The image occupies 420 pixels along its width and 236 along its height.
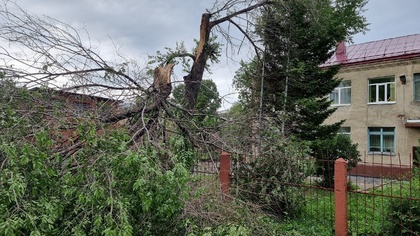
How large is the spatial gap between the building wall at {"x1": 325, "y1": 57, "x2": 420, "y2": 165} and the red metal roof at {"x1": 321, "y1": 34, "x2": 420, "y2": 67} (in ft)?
0.87

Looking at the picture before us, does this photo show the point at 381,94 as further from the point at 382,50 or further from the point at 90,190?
the point at 90,190

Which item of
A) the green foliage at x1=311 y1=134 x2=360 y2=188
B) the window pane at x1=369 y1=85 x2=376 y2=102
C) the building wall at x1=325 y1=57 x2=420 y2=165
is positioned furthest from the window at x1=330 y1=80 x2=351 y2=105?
the green foliage at x1=311 y1=134 x2=360 y2=188

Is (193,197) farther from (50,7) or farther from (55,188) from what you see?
(50,7)

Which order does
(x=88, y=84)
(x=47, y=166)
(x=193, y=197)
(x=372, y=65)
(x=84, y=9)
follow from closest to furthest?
(x=47, y=166)
(x=193, y=197)
(x=88, y=84)
(x=84, y=9)
(x=372, y=65)

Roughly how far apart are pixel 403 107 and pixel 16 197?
14.7 meters

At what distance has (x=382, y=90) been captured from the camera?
565 inches

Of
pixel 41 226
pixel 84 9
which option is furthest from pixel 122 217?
pixel 84 9

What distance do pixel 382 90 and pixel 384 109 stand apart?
0.90 m

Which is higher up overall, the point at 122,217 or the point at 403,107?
the point at 403,107

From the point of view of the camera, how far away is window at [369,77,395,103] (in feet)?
46.2

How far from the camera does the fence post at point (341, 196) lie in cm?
409

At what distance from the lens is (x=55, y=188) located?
9.72ft

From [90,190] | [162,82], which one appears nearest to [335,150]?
[162,82]

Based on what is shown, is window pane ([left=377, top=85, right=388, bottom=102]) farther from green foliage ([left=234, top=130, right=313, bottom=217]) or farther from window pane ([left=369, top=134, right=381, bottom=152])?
green foliage ([left=234, top=130, right=313, bottom=217])
